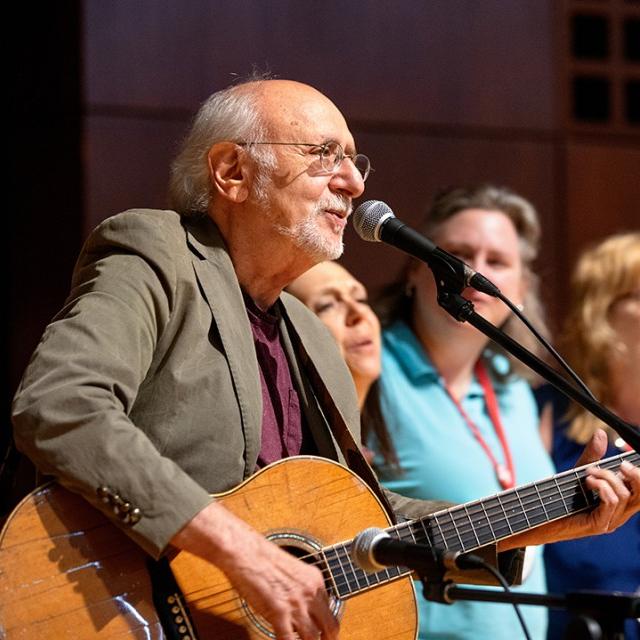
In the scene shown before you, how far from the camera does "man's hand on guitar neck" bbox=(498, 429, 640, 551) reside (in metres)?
2.70

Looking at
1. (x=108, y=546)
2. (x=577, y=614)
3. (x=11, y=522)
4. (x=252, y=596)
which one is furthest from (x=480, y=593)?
(x=11, y=522)

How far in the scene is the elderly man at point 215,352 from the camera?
2191 millimetres

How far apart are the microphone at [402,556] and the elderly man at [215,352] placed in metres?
0.11

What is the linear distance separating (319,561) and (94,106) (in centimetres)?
213

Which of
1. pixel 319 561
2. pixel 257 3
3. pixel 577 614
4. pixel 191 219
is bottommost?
pixel 319 561

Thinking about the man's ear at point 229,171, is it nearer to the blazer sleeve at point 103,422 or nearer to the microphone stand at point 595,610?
the blazer sleeve at point 103,422

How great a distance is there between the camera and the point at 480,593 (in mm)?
2027

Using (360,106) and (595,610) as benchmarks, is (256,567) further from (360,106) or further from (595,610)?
(360,106)

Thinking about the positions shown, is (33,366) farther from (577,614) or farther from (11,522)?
(577,614)

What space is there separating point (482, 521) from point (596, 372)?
1.80 meters

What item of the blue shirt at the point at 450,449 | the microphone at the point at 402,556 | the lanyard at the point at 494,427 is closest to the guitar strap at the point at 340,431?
the microphone at the point at 402,556

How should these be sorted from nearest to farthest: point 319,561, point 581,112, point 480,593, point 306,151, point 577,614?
1. point 577,614
2. point 480,593
3. point 319,561
4. point 306,151
5. point 581,112

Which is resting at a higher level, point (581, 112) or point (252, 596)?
point (581, 112)

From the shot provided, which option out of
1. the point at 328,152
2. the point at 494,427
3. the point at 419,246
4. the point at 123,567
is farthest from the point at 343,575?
the point at 494,427
